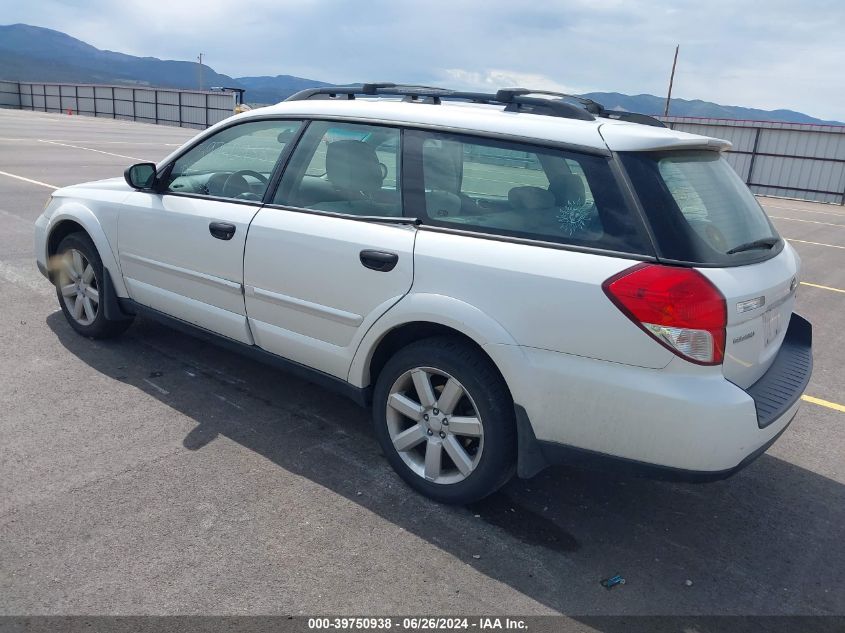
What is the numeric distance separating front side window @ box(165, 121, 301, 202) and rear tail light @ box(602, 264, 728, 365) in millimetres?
2141

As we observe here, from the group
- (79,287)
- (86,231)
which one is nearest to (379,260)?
(86,231)

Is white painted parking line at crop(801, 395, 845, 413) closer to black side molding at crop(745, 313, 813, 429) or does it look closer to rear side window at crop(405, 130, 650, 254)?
black side molding at crop(745, 313, 813, 429)

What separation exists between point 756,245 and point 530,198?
1.01 m

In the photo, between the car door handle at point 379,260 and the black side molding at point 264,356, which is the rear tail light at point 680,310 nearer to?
the car door handle at point 379,260

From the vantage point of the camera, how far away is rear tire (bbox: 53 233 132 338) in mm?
4824

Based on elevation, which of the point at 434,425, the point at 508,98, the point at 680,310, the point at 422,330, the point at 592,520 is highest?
the point at 508,98

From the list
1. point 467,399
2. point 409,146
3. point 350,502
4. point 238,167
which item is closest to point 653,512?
point 467,399

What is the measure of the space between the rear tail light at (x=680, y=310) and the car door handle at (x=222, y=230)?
218 centimetres

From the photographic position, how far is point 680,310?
2.63 m

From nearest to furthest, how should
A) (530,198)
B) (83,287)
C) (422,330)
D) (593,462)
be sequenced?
(593,462) → (530,198) → (422,330) → (83,287)

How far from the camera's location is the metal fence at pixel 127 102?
143 feet

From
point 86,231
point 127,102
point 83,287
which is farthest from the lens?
point 127,102

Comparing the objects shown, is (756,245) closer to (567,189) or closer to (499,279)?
(567,189)

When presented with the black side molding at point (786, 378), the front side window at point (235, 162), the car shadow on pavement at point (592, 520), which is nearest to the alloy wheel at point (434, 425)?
the car shadow on pavement at point (592, 520)
